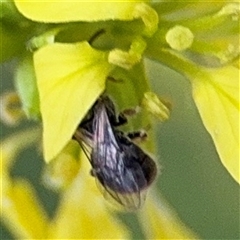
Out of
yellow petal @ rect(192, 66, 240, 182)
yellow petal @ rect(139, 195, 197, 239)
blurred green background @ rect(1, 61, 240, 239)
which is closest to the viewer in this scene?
yellow petal @ rect(192, 66, 240, 182)

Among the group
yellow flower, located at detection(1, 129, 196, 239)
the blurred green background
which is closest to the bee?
yellow flower, located at detection(1, 129, 196, 239)

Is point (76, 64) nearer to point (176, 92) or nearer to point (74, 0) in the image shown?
point (74, 0)

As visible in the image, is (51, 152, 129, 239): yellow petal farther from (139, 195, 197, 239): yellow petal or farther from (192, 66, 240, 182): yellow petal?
(192, 66, 240, 182): yellow petal

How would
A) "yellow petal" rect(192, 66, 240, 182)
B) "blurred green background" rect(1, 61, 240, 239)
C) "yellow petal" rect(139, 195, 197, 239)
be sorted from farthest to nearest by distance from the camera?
"blurred green background" rect(1, 61, 240, 239) < "yellow petal" rect(139, 195, 197, 239) < "yellow petal" rect(192, 66, 240, 182)

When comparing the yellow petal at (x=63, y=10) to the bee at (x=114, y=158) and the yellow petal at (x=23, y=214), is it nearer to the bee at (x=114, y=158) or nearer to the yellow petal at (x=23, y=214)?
the bee at (x=114, y=158)

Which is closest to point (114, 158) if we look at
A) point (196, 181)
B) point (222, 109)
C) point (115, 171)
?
point (115, 171)
